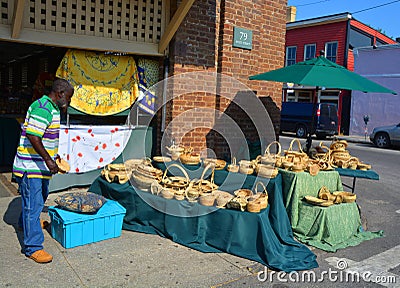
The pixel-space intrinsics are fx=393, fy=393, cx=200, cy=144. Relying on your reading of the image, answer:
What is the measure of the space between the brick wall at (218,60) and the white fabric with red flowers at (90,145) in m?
0.89

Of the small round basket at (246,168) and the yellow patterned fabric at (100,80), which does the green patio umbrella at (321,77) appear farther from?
the yellow patterned fabric at (100,80)

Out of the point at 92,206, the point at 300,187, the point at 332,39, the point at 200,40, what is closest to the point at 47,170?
A: the point at 92,206

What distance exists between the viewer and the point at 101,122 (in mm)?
7305

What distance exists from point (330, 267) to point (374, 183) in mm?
5621

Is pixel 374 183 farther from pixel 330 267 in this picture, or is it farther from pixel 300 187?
pixel 330 267

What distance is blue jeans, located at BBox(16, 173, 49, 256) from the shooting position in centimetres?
389

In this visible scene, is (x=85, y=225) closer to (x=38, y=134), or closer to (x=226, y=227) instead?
(x=38, y=134)

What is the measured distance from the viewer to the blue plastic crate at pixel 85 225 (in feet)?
14.1

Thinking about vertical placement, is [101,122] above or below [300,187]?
above

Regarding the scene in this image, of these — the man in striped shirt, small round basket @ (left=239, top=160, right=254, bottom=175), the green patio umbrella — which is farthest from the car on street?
the man in striped shirt

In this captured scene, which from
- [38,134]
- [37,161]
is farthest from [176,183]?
[38,134]

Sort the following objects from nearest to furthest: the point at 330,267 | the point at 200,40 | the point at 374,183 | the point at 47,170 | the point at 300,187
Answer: the point at 47,170 → the point at 330,267 → the point at 300,187 → the point at 200,40 → the point at 374,183

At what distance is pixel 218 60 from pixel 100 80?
223 centimetres

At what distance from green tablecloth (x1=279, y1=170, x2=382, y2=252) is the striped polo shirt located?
2.90 m
